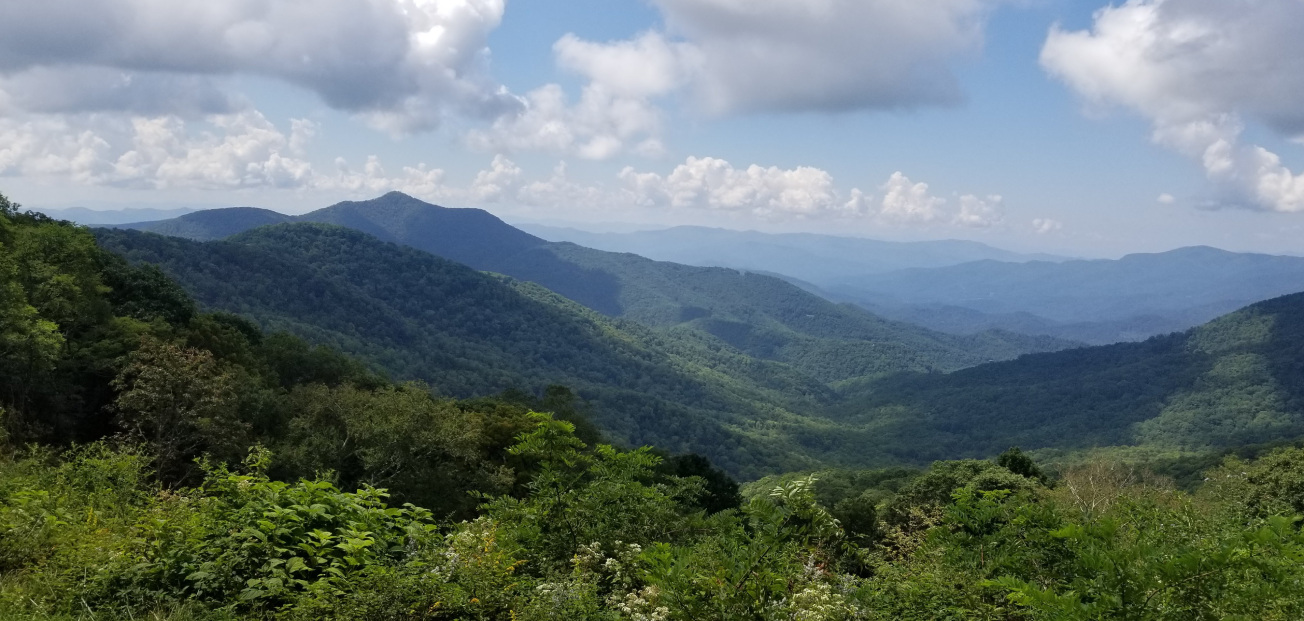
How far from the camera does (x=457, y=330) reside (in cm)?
15100

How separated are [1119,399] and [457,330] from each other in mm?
159134

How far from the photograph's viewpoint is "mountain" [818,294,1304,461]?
449ft

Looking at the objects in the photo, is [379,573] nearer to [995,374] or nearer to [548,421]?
[548,421]

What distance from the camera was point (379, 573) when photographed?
5062 millimetres

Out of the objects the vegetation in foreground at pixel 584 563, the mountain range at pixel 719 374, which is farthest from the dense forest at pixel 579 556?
the mountain range at pixel 719 374

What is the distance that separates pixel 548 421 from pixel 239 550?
3475mm

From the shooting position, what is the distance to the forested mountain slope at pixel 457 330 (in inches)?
4109

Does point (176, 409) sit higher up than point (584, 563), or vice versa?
point (584, 563)

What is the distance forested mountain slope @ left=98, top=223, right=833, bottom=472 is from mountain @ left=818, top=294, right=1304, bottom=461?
27.9 m

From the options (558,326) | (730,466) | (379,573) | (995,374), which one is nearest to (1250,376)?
(995,374)

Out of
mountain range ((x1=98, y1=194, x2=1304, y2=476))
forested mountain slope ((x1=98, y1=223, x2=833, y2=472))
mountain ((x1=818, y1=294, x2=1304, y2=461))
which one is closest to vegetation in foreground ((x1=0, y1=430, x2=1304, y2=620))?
forested mountain slope ((x1=98, y1=223, x2=833, y2=472))

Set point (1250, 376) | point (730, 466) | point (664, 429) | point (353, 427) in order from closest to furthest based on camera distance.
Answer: point (353, 427) < point (730, 466) < point (664, 429) < point (1250, 376)

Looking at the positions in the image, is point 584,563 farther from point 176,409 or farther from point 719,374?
point 719,374

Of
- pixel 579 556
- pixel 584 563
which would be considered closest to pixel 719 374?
pixel 579 556
